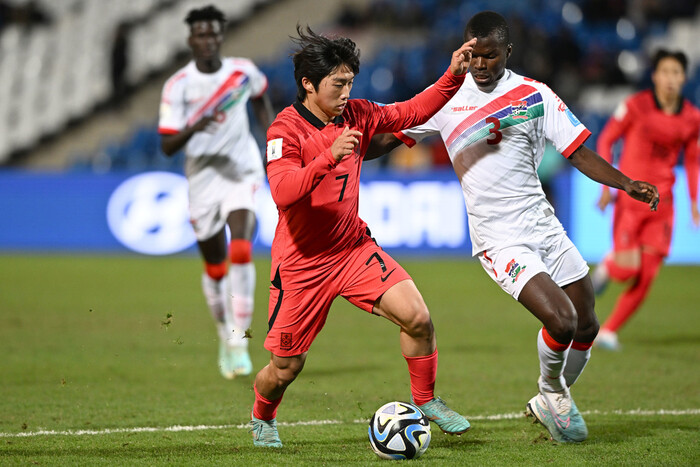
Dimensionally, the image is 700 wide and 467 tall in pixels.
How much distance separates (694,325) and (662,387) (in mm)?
3460

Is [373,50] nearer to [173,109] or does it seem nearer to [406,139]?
[173,109]

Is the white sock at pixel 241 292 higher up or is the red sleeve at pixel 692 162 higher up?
the red sleeve at pixel 692 162

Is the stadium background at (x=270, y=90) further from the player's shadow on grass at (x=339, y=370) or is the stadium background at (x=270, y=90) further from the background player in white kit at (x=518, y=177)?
the background player in white kit at (x=518, y=177)

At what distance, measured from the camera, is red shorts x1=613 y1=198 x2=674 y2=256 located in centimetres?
847

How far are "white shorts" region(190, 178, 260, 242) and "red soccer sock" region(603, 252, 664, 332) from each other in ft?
11.1

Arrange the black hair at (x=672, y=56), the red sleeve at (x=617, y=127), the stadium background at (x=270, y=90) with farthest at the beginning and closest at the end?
the stadium background at (x=270, y=90)
the red sleeve at (x=617, y=127)
the black hair at (x=672, y=56)

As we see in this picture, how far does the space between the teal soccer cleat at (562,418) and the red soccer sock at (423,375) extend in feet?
2.07

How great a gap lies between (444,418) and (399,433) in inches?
15.0

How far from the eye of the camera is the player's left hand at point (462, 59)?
15.4ft

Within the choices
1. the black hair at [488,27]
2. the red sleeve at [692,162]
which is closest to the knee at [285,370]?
the black hair at [488,27]

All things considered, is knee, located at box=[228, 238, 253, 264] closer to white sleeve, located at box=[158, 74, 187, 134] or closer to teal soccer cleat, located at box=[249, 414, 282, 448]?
white sleeve, located at box=[158, 74, 187, 134]

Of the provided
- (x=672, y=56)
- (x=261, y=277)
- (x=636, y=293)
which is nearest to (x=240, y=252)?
(x=636, y=293)

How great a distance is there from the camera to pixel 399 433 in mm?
4602

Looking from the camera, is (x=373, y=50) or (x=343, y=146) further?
(x=373, y=50)
